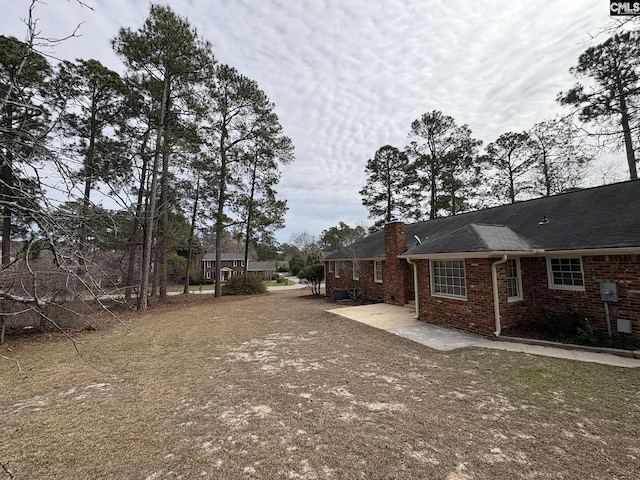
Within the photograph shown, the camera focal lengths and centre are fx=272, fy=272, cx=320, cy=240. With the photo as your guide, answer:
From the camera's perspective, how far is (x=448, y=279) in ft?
28.0

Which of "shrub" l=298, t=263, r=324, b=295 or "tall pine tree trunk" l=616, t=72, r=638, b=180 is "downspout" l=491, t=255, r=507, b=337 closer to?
"tall pine tree trunk" l=616, t=72, r=638, b=180

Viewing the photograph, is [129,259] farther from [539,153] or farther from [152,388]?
[539,153]

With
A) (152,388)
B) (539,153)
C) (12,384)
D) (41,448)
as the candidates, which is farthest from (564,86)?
(12,384)

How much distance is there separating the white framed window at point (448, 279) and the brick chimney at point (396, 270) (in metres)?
3.01

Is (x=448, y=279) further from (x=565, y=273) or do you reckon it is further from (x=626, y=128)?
(x=626, y=128)

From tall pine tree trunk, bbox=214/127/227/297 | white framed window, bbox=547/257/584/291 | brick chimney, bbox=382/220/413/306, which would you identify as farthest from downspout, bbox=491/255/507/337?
tall pine tree trunk, bbox=214/127/227/297

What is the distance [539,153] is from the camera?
18828 mm

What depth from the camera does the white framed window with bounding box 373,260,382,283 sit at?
1402 centimetres

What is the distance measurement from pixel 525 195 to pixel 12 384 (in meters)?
26.1

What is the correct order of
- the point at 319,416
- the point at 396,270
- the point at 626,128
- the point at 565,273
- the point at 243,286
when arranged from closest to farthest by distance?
1. the point at 319,416
2. the point at 565,273
3. the point at 626,128
4. the point at 396,270
5. the point at 243,286

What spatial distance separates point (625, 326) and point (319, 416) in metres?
7.30

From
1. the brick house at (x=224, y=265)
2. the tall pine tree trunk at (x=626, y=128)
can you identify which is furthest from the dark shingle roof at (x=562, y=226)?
the brick house at (x=224, y=265)

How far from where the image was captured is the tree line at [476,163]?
1198 cm

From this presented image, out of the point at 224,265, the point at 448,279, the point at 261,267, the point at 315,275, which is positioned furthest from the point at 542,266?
the point at 224,265
